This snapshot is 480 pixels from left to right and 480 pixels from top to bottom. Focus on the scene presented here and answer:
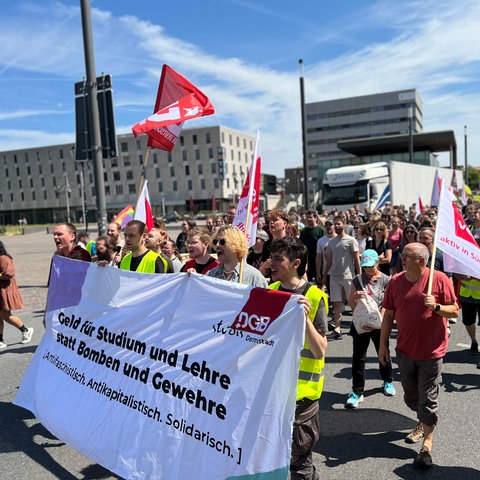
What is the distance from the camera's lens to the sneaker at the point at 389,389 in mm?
4887

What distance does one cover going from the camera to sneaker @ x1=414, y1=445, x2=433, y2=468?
349 cm

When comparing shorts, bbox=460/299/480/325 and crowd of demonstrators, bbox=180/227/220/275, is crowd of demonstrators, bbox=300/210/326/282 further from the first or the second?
crowd of demonstrators, bbox=180/227/220/275

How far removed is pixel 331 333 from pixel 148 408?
14.6 ft

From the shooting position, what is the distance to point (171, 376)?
334 cm

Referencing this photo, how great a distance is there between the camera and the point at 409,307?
375cm

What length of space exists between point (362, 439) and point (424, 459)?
2.03 feet

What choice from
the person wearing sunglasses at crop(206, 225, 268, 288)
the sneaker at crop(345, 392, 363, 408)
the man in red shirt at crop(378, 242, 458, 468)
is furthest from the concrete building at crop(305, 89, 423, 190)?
the man in red shirt at crop(378, 242, 458, 468)

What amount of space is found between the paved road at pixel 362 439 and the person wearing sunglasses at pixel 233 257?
5.06ft

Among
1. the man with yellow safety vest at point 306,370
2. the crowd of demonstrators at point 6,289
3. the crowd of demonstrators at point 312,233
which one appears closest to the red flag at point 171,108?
the crowd of demonstrators at point 6,289

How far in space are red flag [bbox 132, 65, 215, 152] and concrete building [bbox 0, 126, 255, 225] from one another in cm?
7116

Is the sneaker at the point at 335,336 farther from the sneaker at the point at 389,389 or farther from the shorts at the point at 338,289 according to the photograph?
the sneaker at the point at 389,389

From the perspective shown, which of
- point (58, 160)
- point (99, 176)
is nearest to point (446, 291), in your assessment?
point (99, 176)

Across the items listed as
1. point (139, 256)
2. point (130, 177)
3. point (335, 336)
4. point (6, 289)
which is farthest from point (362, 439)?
point (130, 177)

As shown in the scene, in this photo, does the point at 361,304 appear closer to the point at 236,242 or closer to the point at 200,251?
the point at 236,242
